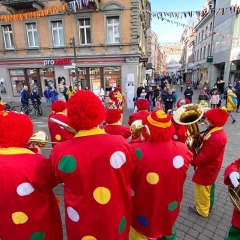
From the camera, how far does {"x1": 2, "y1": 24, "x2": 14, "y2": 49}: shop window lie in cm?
1525

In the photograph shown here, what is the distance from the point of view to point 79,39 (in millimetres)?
14383

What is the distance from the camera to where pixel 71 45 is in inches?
565

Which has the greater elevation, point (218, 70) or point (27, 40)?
point (27, 40)

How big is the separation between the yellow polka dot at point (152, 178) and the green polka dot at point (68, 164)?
77cm

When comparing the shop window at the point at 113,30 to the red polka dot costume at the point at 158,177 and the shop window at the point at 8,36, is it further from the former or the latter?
the red polka dot costume at the point at 158,177

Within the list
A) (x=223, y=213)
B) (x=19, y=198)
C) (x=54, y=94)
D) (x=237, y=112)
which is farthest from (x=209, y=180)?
(x=54, y=94)

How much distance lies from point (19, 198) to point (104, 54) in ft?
45.2

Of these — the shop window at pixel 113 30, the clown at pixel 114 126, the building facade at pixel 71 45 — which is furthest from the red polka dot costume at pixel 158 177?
the shop window at pixel 113 30

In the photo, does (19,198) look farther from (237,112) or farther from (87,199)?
(237,112)

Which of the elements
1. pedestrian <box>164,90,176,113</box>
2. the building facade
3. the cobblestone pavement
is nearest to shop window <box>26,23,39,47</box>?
the building facade

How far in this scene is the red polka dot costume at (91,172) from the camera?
1.44 m

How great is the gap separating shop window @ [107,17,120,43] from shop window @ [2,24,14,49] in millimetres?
7988

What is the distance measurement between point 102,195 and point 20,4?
17.2 meters

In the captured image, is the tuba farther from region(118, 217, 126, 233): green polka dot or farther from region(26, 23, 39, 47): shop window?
region(26, 23, 39, 47): shop window
